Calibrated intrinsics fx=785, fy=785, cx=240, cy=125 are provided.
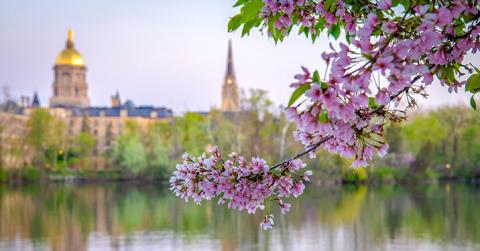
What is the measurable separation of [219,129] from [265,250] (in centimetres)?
3598

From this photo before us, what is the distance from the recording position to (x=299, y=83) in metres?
2.12

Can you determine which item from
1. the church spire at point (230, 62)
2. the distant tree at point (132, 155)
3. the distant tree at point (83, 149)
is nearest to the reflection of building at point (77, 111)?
the distant tree at point (83, 149)

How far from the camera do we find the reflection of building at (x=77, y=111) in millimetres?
76562

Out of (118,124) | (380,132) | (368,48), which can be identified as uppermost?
(118,124)

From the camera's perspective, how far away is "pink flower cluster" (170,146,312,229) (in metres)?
3.09

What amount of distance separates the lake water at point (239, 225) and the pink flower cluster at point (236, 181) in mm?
17705

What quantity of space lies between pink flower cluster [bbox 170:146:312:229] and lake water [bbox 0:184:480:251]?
17.7 m

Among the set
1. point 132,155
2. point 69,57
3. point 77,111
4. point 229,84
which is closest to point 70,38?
point 69,57

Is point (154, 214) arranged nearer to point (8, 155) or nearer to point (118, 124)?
Result: point (8, 155)

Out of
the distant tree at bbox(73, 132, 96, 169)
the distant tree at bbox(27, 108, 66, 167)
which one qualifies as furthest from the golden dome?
the distant tree at bbox(27, 108, 66, 167)

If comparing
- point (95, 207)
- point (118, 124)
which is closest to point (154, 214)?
point (95, 207)

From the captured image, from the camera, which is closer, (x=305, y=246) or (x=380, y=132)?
(x=380, y=132)

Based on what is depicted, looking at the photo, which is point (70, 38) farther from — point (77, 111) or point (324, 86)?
point (324, 86)

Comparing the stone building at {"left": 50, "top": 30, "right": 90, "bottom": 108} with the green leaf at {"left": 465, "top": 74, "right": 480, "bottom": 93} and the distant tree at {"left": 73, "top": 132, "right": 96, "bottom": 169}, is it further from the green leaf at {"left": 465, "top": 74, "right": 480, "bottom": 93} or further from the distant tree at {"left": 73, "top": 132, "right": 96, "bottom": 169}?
the green leaf at {"left": 465, "top": 74, "right": 480, "bottom": 93}
